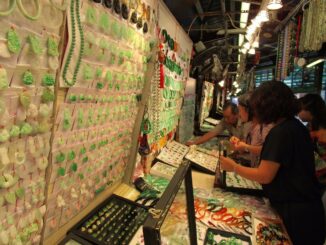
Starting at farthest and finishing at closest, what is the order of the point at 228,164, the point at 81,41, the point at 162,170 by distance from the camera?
the point at 162,170, the point at 228,164, the point at 81,41

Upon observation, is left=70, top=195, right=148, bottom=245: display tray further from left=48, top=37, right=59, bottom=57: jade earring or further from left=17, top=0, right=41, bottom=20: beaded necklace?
left=17, top=0, right=41, bottom=20: beaded necklace

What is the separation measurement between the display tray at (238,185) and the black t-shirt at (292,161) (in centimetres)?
38

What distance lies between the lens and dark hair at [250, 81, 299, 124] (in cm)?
175

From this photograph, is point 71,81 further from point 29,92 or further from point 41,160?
point 41,160

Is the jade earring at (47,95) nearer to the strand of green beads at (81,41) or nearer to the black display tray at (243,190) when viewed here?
the strand of green beads at (81,41)

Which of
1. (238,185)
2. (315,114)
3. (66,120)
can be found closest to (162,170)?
(238,185)

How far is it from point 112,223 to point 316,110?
120 inches

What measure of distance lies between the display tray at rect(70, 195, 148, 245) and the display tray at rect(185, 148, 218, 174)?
124cm

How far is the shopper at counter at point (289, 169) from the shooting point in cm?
163

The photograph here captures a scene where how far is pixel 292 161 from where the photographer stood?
5.39 feet

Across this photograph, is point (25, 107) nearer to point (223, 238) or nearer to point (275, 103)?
point (223, 238)

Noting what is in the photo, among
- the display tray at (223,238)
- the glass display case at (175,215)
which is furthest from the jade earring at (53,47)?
the display tray at (223,238)

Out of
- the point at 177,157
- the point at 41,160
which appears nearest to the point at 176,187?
the point at 41,160

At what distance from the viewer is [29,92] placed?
882 millimetres
